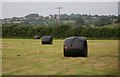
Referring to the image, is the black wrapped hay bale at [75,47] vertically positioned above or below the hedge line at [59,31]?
above

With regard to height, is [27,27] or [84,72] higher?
[84,72]

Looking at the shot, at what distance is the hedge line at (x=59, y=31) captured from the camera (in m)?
58.3

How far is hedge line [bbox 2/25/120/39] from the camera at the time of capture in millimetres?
58309

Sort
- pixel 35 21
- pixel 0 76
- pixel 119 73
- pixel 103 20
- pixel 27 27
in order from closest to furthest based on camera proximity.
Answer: pixel 0 76 < pixel 119 73 < pixel 27 27 < pixel 103 20 < pixel 35 21

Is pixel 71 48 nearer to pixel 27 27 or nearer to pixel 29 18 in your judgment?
pixel 27 27

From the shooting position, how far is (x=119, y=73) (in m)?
10.6

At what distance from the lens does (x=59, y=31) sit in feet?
206

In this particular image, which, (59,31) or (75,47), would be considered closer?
(75,47)

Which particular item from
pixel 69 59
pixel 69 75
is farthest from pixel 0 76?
pixel 69 59

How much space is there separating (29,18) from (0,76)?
73046 millimetres

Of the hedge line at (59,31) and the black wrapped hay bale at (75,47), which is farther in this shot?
the hedge line at (59,31)

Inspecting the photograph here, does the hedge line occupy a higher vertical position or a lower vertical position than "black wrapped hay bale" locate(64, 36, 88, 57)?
lower

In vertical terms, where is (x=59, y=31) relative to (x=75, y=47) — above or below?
below

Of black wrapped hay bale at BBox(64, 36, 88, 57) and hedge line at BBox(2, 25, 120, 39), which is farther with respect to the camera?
hedge line at BBox(2, 25, 120, 39)
